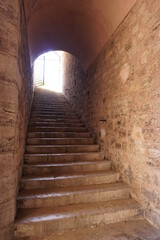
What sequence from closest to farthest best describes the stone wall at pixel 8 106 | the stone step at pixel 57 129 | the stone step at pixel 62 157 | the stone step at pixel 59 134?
1. the stone wall at pixel 8 106
2. the stone step at pixel 62 157
3. the stone step at pixel 59 134
4. the stone step at pixel 57 129

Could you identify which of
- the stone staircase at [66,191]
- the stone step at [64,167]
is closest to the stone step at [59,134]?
the stone staircase at [66,191]

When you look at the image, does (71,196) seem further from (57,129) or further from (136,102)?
(57,129)

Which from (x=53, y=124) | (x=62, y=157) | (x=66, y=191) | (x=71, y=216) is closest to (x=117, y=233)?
(x=71, y=216)

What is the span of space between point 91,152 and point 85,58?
7.55ft

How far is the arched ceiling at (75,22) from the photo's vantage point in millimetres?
2182

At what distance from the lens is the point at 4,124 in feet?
4.45

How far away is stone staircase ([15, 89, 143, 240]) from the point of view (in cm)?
163

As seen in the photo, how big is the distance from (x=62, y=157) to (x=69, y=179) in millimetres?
568

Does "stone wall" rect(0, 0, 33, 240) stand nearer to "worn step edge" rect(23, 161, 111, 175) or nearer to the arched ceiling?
the arched ceiling

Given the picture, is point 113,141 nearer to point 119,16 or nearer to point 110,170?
point 110,170

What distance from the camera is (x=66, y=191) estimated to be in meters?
2.02

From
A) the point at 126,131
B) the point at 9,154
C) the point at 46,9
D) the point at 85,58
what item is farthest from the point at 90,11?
the point at 9,154

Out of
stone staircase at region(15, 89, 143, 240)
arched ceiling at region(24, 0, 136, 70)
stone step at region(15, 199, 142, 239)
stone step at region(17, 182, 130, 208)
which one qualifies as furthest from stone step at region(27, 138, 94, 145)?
arched ceiling at region(24, 0, 136, 70)

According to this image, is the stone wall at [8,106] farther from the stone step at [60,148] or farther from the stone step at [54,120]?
the stone step at [54,120]
